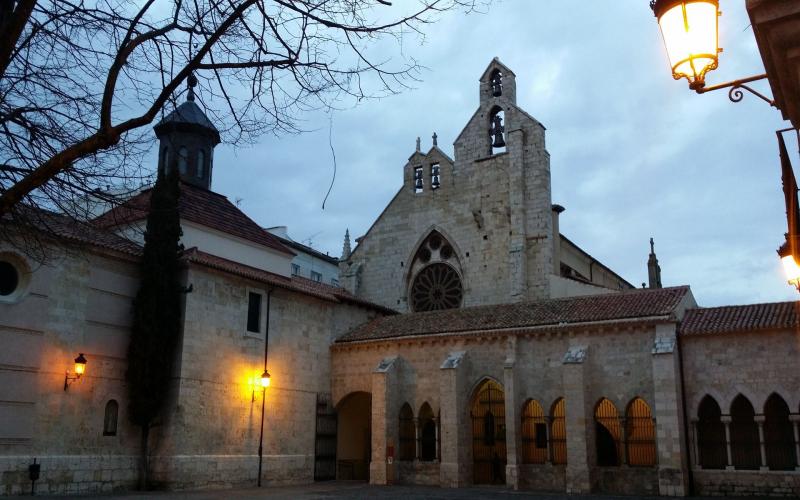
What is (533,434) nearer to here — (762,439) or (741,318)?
(762,439)

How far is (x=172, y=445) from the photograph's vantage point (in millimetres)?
21766

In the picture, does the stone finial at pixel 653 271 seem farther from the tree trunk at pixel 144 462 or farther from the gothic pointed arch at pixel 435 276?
the tree trunk at pixel 144 462

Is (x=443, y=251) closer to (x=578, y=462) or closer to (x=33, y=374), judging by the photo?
(x=578, y=462)

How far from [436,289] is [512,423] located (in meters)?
13.1

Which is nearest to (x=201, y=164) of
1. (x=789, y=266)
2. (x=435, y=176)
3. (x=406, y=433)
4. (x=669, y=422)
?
(x=435, y=176)

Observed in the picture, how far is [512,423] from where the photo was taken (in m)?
23.6

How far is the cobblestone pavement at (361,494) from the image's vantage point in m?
19.7

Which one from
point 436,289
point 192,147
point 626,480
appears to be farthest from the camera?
point 436,289

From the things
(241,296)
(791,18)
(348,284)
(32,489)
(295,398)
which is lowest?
(32,489)

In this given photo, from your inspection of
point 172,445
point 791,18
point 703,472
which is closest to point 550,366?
point 703,472

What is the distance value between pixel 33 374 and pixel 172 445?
14.7 ft

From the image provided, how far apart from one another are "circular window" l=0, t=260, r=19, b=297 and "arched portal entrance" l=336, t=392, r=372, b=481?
41.1 feet

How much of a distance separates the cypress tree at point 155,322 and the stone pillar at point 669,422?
14.4 meters

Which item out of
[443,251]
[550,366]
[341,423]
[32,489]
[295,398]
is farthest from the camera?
[443,251]
